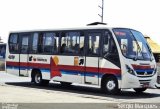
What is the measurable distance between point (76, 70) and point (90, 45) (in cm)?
137

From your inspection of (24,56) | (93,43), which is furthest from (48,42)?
(93,43)

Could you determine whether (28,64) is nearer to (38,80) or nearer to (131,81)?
(38,80)

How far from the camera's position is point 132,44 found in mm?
16656

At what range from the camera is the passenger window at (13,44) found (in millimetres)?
22141

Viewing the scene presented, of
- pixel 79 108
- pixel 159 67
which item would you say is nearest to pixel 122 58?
pixel 79 108

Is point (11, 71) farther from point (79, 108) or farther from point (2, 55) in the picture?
point (2, 55)

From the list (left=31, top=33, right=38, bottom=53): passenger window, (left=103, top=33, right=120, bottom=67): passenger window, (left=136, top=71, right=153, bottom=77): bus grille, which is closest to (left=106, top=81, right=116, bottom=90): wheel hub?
(left=103, top=33, right=120, bottom=67): passenger window

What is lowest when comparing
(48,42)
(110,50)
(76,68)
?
(76,68)

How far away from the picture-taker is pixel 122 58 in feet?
53.0

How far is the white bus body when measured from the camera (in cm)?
1634

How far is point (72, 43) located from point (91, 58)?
1475 mm

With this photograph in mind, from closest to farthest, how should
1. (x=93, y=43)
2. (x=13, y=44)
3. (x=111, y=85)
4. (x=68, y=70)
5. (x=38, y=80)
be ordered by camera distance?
(x=111, y=85) < (x=93, y=43) < (x=68, y=70) < (x=38, y=80) < (x=13, y=44)

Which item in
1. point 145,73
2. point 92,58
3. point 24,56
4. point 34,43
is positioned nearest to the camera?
point 145,73

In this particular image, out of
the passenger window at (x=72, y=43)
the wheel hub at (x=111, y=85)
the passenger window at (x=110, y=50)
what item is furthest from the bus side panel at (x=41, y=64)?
the wheel hub at (x=111, y=85)
